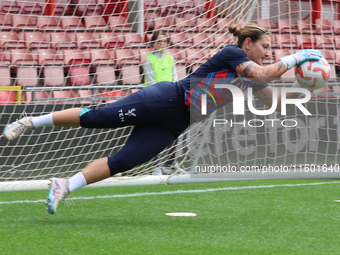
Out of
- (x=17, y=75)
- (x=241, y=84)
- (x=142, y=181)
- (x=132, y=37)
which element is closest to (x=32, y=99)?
(x=17, y=75)

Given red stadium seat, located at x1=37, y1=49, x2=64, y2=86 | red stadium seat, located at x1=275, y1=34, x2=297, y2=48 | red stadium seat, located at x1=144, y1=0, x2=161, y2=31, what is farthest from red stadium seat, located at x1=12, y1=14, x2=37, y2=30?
red stadium seat, located at x1=275, y1=34, x2=297, y2=48

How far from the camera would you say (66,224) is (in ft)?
9.97

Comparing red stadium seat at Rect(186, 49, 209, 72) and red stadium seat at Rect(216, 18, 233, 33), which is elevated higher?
red stadium seat at Rect(216, 18, 233, 33)

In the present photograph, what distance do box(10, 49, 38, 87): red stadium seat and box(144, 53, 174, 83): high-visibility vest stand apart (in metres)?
1.33

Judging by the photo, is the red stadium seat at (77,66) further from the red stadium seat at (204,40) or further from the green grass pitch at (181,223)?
the green grass pitch at (181,223)

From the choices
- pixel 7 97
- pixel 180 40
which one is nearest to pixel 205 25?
pixel 180 40

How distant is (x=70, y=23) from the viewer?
5.73 m

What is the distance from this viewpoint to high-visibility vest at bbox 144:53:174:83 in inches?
195

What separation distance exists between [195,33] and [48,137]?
6.23 feet

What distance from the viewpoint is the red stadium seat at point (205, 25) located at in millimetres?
4695

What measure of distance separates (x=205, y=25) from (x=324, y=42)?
4.94 ft

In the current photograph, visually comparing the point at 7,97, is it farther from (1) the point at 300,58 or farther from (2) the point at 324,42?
(2) the point at 324,42

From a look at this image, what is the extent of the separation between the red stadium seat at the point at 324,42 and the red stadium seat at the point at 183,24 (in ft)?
4.71

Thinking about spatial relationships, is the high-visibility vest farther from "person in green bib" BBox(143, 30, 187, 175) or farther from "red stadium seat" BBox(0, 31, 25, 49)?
"red stadium seat" BBox(0, 31, 25, 49)
